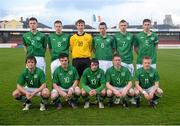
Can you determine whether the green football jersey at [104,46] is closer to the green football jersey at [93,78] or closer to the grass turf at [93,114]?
the green football jersey at [93,78]

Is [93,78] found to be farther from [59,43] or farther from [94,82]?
[59,43]

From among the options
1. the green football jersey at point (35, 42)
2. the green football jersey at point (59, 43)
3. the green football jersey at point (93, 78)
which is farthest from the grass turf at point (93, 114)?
the green football jersey at point (59, 43)

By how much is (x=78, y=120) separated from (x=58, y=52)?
227cm

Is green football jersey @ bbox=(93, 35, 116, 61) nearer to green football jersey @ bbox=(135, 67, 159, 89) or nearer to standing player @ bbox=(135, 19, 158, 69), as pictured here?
standing player @ bbox=(135, 19, 158, 69)

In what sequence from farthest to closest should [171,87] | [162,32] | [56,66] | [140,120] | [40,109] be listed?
[162,32]
[171,87]
[56,66]
[40,109]
[140,120]

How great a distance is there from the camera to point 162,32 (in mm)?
57156

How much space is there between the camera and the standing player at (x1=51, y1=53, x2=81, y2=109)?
8.09 meters

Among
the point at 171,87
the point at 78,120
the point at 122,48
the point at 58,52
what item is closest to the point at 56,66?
the point at 58,52

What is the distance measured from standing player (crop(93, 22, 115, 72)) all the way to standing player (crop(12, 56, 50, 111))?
4.93 ft

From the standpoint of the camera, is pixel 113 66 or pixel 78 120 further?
pixel 113 66

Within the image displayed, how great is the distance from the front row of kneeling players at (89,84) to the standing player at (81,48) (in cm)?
→ 57

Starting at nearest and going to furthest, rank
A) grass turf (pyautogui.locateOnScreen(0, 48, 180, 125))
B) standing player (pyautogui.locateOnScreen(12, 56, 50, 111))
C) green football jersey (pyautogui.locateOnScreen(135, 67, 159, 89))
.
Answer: grass turf (pyautogui.locateOnScreen(0, 48, 180, 125)), standing player (pyautogui.locateOnScreen(12, 56, 50, 111)), green football jersey (pyautogui.locateOnScreen(135, 67, 159, 89))

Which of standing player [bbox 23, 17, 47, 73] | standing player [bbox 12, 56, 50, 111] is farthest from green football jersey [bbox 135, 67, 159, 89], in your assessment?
standing player [bbox 23, 17, 47, 73]

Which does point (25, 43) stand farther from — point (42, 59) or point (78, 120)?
point (78, 120)
